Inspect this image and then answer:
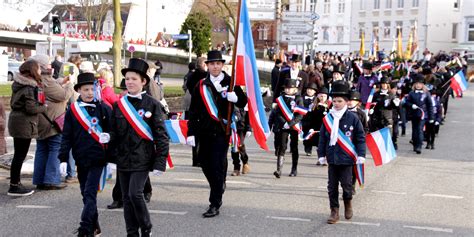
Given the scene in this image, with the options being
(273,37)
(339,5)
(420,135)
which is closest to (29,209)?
(420,135)

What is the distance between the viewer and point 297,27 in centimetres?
2302

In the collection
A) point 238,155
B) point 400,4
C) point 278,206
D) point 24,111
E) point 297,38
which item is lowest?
point 278,206

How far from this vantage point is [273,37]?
8406 centimetres

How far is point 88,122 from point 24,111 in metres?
2.47

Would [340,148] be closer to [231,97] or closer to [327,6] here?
[231,97]

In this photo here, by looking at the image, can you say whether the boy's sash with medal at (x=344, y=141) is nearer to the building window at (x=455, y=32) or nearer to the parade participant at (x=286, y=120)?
the parade participant at (x=286, y=120)

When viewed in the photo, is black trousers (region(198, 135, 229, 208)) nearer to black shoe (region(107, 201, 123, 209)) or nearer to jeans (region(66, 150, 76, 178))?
black shoe (region(107, 201, 123, 209))

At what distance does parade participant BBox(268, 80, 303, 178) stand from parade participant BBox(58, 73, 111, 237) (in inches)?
166

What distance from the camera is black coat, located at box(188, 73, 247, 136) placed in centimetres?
782

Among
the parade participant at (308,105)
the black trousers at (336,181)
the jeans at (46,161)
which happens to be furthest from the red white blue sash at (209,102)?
the parade participant at (308,105)

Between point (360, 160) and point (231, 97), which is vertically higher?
point (231, 97)

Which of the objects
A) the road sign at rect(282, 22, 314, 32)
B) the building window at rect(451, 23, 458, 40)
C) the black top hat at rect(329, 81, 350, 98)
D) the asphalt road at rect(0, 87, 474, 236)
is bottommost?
the asphalt road at rect(0, 87, 474, 236)

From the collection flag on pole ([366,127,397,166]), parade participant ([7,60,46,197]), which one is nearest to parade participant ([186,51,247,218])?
flag on pole ([366,127,397,166])

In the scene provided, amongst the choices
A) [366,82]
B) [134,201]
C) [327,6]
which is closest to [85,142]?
[134,201]
